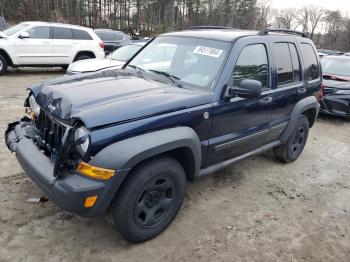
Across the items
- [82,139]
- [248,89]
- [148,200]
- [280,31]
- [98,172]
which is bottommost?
[148,200]

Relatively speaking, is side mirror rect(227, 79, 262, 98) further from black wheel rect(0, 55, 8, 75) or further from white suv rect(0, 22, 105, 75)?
black wheel rect(0, 55, 8, 75)

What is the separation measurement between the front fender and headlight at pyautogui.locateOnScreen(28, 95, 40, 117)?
124 centimetres

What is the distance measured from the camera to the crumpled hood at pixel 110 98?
2.74m

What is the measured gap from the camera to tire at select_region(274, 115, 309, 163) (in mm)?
5059

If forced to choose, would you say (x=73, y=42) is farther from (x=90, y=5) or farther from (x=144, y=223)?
(x=90, y=5)

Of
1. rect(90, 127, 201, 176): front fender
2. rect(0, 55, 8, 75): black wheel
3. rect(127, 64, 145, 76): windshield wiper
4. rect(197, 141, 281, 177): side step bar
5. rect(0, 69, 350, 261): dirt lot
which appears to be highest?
rect(127, 64, 145, 76): windshield wiper

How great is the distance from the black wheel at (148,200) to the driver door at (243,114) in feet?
1.86

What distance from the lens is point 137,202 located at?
2.94 m

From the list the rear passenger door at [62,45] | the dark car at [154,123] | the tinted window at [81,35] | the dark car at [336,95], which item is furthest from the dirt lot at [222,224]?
the tinted window at [81,35]

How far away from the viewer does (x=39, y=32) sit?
1130 centimetres

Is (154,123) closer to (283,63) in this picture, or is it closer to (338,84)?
(283,63)

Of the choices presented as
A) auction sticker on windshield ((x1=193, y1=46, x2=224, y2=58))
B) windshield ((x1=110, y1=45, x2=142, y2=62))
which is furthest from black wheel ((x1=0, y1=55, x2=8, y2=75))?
auction sticker on windshield ((x1=193, y1=46, x2=224, y2=58))

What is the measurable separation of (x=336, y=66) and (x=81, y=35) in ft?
27.6

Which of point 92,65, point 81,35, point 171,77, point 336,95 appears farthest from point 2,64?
point 336,95
